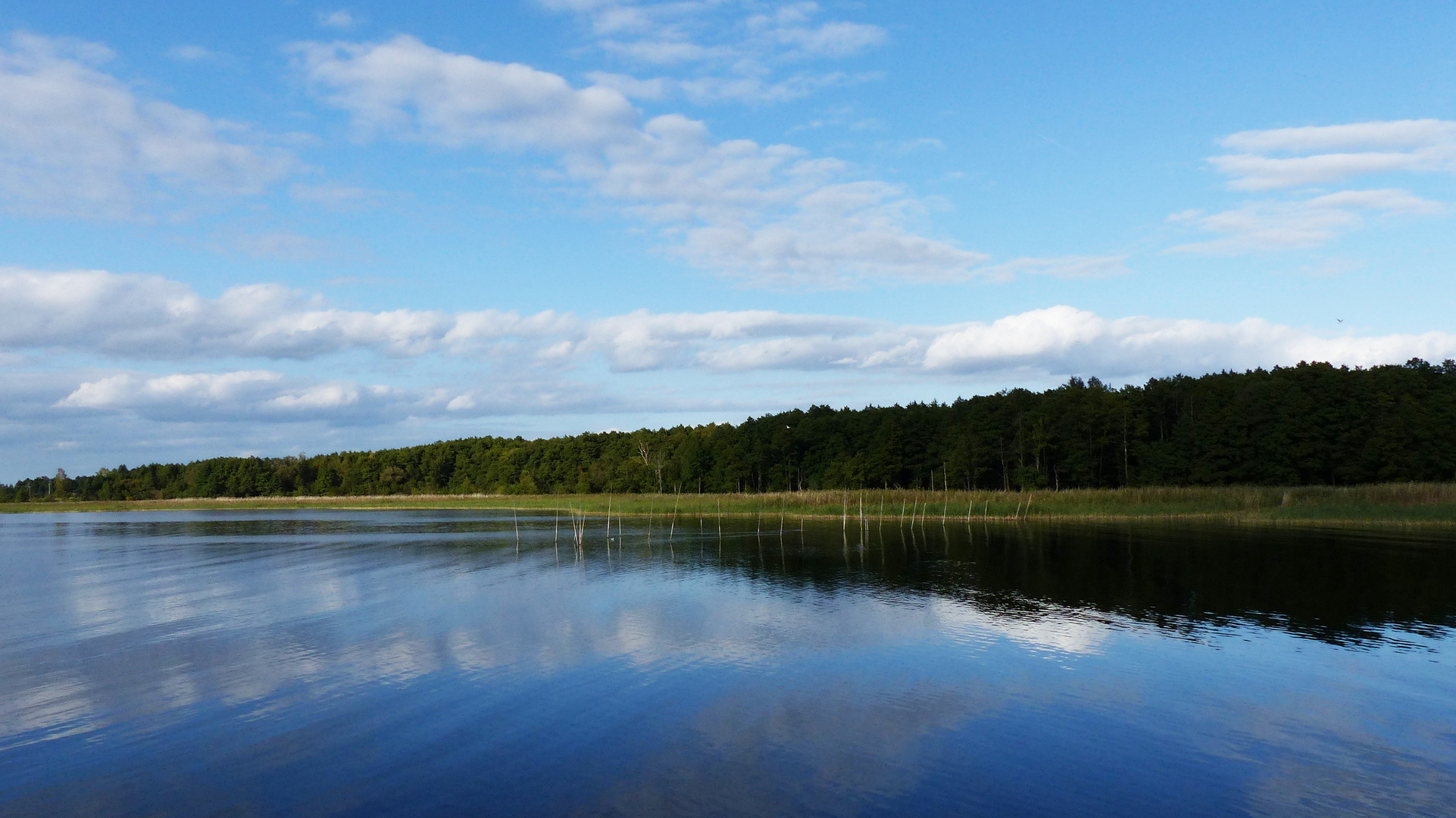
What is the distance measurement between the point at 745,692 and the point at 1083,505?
49180 millimetres

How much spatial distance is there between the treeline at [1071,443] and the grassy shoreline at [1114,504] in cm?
Answer: 1296

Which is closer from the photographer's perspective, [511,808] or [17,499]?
[511,808]

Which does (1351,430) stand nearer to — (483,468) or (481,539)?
(481,539)

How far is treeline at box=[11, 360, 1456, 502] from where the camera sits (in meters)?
67.9

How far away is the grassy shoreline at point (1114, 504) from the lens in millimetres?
48375

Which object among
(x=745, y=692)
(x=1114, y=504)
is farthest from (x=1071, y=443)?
(x=745, y=692)

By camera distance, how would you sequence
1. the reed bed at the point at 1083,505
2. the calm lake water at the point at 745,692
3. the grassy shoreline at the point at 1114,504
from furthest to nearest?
the reed bed at the point at 1083,505 < the grassy shoreline at the point at 1114,504 < the calm lake water at the point at 745,692

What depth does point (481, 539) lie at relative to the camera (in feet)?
163

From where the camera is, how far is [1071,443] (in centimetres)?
8044

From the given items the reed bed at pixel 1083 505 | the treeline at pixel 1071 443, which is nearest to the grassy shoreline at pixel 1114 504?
the reed bed at pixel 1083 505

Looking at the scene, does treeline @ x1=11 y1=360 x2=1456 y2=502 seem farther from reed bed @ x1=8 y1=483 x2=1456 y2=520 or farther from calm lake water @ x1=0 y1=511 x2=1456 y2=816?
calm lake water @ x1=0 y1=511 x2=1456 y2=816

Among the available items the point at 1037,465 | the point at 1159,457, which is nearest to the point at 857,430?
the point at 1037,465

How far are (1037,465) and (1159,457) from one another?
1019 centimetres

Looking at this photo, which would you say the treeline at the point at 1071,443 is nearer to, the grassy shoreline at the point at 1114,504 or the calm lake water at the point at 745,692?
the grassy shoreline at the point at 1114,504
